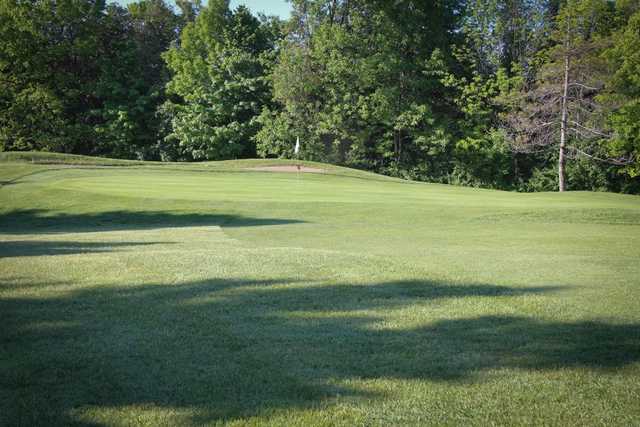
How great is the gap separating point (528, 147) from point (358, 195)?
2219cm

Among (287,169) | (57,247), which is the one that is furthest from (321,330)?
(287,169)

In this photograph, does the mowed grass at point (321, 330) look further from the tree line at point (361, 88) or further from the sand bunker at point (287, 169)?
the tree line at point (361, 88)

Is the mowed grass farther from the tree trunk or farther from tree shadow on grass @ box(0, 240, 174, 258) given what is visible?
the tree trunk

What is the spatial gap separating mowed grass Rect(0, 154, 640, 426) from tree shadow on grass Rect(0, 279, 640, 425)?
0.06 feet

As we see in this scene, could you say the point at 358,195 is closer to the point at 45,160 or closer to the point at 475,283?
the point at 475,283

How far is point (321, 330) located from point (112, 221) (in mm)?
13017

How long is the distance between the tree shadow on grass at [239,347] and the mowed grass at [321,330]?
19 millimetres

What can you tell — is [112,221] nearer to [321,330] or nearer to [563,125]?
[321,330]

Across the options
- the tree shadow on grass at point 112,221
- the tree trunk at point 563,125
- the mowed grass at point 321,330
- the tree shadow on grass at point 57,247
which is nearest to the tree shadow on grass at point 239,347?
the mowed grass at point 321,330

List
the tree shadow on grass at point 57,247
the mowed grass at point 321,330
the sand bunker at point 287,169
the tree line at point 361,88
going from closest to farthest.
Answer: the mowed grass at point 321,330 → the tree shadow on grass at point 57,247 → the sand bunker at point 287,169 → the tree line at point 361,88

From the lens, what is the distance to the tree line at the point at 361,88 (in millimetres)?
35375

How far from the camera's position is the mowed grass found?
3.70m

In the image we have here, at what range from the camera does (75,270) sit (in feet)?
24.4

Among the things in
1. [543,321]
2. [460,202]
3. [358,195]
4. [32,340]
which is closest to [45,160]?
[358,195]
